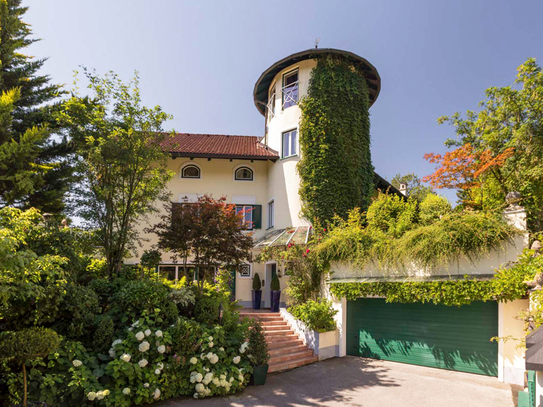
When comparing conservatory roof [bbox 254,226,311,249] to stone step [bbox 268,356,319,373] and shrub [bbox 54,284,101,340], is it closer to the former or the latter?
stone step [bbox 268,356,319,373]

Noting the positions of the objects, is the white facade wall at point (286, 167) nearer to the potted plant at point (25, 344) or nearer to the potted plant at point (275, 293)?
the potted plant at point (275, 293)

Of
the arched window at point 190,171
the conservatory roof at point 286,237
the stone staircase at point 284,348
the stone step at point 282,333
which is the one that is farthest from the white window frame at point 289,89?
the stone step at point 282,333

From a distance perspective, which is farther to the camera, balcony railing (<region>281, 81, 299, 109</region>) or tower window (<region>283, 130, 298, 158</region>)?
balcony railing (<region>281, 81, 299, 109</region>)

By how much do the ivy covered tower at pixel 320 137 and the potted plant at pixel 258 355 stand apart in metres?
6.90

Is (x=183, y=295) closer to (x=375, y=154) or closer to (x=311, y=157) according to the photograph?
(x=311, y=157)

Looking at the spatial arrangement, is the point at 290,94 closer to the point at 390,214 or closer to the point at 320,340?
the point at 390,214

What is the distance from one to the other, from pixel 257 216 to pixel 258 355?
32.0 feet

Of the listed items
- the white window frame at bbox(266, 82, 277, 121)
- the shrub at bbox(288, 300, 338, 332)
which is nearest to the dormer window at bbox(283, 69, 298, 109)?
the white window frame at bbox(266, 82, 277, 121)

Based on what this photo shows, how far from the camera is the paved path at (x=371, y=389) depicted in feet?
27.1

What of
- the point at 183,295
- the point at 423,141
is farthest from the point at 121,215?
the point at 423,141

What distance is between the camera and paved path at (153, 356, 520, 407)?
8.27 meters

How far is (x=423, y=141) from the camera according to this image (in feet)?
68.7

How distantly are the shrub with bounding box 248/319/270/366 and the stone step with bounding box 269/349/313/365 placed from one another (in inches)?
51.8

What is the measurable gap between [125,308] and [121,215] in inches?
166
